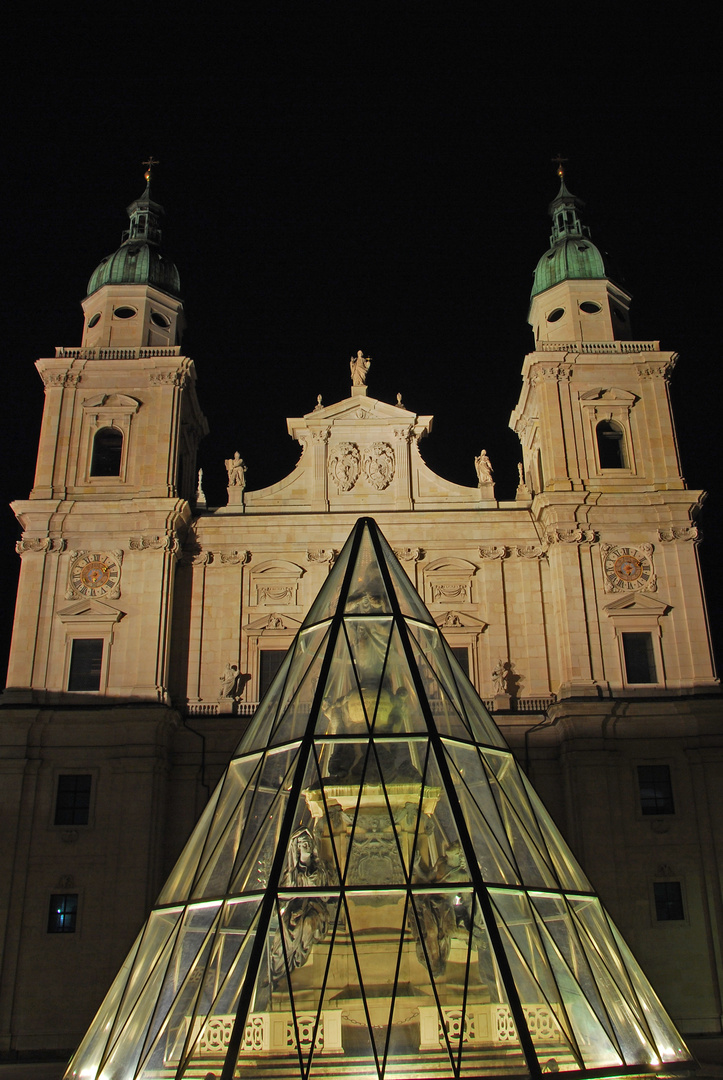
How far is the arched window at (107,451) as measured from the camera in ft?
96.2

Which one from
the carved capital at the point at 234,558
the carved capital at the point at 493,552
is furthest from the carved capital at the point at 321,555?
the carved capital at the point at 493,552

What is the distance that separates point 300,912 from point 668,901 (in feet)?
50.6

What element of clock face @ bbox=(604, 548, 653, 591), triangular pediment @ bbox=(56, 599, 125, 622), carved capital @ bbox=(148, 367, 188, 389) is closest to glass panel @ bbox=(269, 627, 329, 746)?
triangular pediment @ bbox=(56, 599, 125, 622)

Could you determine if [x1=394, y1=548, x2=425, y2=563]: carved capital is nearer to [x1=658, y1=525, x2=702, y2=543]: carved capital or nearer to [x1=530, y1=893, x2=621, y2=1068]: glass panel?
[x1=658, y1=525, x2=702, y2=543]: carved capital

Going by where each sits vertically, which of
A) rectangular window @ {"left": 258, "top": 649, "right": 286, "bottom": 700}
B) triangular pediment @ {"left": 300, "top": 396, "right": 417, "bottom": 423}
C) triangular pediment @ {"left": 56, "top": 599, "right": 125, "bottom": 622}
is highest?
triangular pediment @ {"left": 300, "top": 396, "right": 417, "bottom": 423}

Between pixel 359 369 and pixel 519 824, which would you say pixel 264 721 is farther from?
pixel 359 369

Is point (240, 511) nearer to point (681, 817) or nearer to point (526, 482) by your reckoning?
point (526, 482)

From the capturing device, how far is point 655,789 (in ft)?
83.4

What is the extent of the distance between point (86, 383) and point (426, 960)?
2285cm

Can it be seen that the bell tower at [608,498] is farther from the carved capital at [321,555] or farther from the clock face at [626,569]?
the carved capital at [321,555]

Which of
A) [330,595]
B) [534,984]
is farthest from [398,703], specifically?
[534,984]

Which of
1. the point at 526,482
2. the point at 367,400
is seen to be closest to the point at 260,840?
the point at 367,400

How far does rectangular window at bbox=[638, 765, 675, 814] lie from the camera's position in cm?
2519

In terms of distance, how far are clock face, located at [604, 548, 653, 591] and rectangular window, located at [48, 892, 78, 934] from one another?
16360 mm
